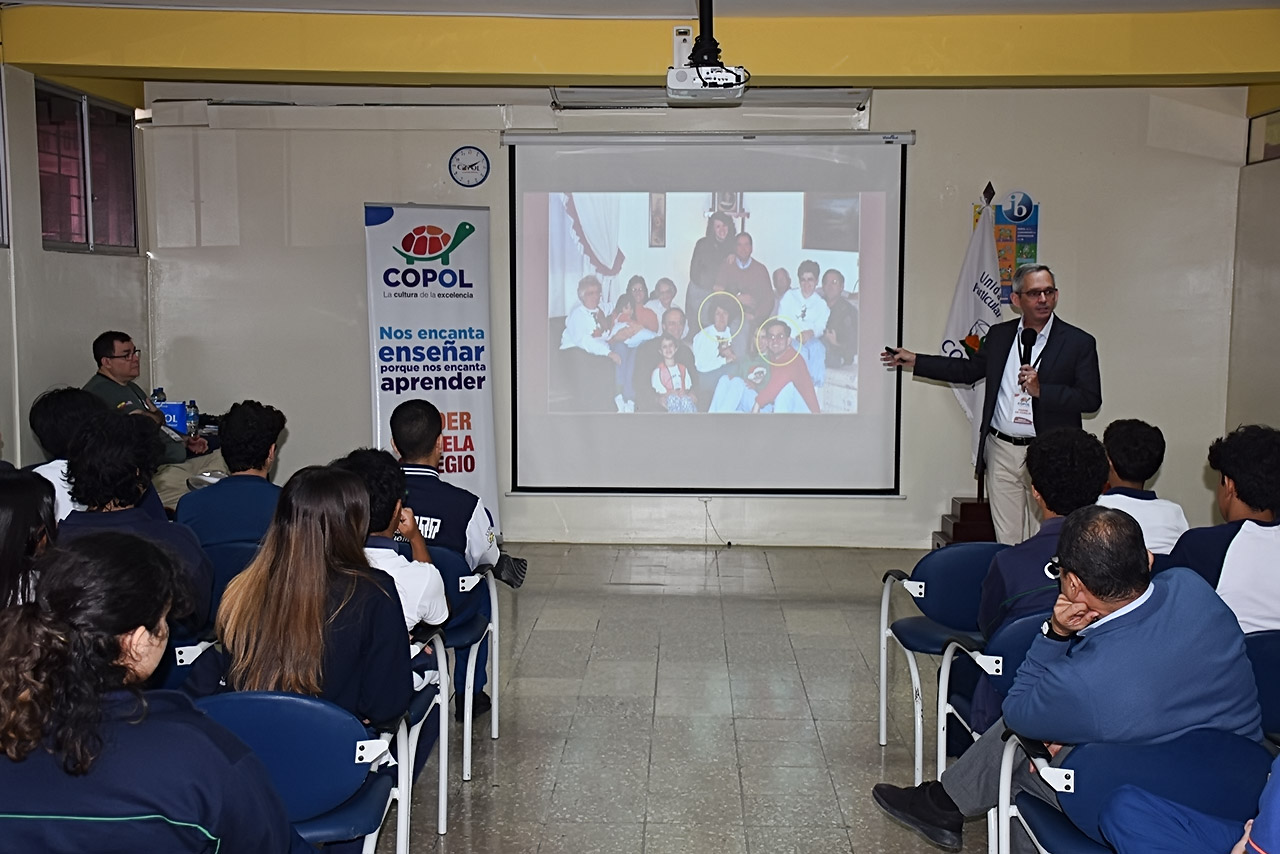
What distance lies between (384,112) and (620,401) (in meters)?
2.33

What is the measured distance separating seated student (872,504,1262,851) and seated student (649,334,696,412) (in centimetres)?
503

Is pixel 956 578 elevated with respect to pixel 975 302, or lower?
lower

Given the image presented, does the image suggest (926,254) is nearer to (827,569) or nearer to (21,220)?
(827,569)

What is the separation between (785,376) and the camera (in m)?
7.45

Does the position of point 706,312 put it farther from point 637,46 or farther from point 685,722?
point 685,722

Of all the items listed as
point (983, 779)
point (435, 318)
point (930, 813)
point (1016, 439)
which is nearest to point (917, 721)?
point (930, 813)

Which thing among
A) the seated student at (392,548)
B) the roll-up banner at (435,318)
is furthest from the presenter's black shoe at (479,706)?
the roll-up banner at (435,318)

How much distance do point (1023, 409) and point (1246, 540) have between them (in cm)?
232

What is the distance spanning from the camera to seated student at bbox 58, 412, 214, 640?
304 cm

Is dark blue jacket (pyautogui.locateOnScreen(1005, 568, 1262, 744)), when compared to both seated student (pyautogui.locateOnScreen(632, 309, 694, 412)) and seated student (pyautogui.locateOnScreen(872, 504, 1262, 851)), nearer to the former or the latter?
seated student (pyautogui.locateOnScreen(872, 504, 1262, 851))

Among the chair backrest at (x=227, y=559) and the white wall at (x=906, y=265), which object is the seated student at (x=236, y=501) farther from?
the white wall at (x=906, y=265)

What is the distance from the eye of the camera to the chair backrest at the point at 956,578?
12.4ft

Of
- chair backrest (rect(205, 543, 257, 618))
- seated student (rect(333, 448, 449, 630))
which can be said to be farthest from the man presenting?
chair backrest (rect(205, 543, 257, 618))

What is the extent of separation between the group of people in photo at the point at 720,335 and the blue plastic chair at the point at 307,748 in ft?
17.2
